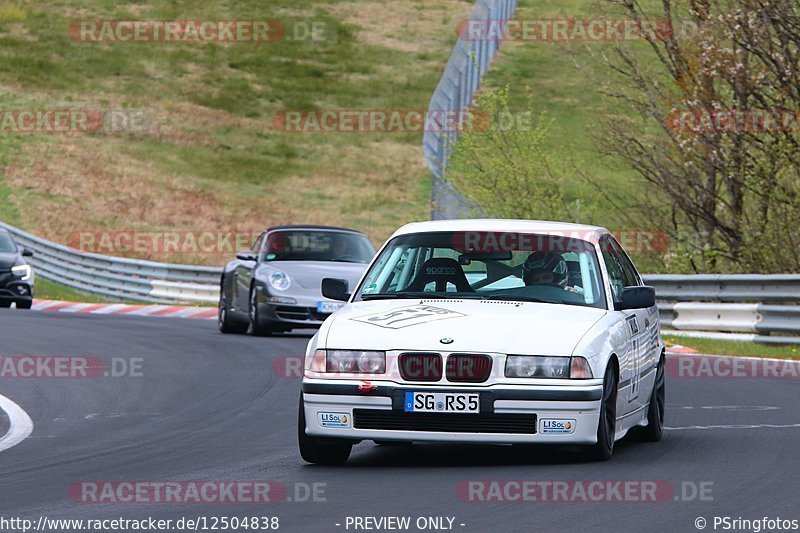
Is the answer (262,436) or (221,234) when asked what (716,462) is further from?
(221,234)

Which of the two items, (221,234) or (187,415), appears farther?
(221,234)

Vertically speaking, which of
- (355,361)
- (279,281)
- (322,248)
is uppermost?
(355,361)

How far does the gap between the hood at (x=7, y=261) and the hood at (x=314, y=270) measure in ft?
27.8

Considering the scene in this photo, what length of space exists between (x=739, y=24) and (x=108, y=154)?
40.6 metres

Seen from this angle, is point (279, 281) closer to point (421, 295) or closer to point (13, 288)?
point (13, 288)

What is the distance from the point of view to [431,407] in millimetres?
8758

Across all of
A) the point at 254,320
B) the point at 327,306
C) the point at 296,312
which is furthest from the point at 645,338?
the point at 254,320

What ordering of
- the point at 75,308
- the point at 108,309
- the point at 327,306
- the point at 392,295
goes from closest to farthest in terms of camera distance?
the point at 392,295 → the point at 327,306 → the point at 108,309 → the point at 75,308

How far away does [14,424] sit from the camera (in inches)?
455

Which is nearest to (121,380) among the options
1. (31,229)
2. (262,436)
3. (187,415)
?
(187,415)

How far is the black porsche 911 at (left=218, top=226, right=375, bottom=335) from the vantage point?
65.9 ft

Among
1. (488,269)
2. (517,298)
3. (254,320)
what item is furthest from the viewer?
(254,320)

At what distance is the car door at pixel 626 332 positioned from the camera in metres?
9.62

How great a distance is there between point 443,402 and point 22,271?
2025 centimetres
